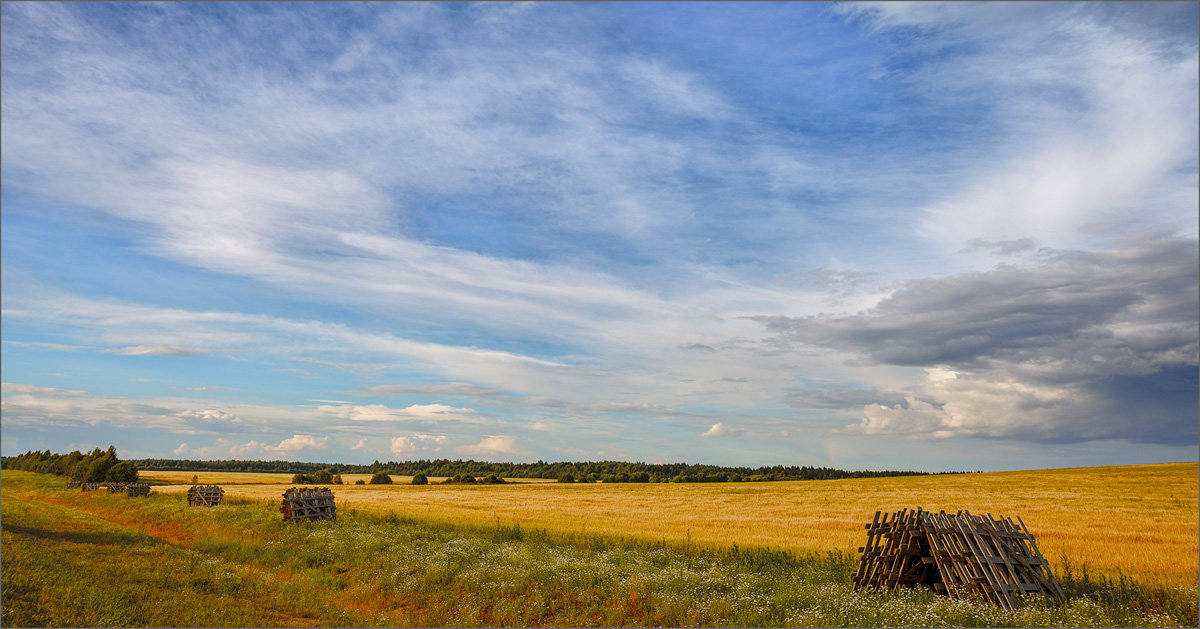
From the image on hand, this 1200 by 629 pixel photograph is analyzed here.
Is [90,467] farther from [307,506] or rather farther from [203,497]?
[307,506]

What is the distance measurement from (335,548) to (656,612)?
50.6ft

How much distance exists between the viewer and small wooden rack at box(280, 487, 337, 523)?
32062mm

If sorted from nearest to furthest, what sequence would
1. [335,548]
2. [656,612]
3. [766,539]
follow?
[656,612] → [335,548] → [766,539]

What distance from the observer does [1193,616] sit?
14.2m

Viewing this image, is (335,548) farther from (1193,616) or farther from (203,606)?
(1193,616)

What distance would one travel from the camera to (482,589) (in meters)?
17.6

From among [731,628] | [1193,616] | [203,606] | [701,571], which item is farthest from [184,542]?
[1193,616]

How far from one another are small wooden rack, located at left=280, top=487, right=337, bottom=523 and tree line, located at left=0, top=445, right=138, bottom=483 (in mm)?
57595

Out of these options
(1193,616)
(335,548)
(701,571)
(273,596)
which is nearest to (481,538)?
(335,548)

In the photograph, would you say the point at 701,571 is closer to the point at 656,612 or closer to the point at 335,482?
the point at 656,612

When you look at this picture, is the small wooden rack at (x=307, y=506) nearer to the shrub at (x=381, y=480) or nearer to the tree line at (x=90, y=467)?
the tree line at (x=90, y=467)

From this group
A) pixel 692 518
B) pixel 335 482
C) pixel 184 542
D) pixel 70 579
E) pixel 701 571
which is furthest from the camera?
pixel 335 482

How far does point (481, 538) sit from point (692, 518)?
59.5 feet

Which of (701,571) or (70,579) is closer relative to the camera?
(70,579)
